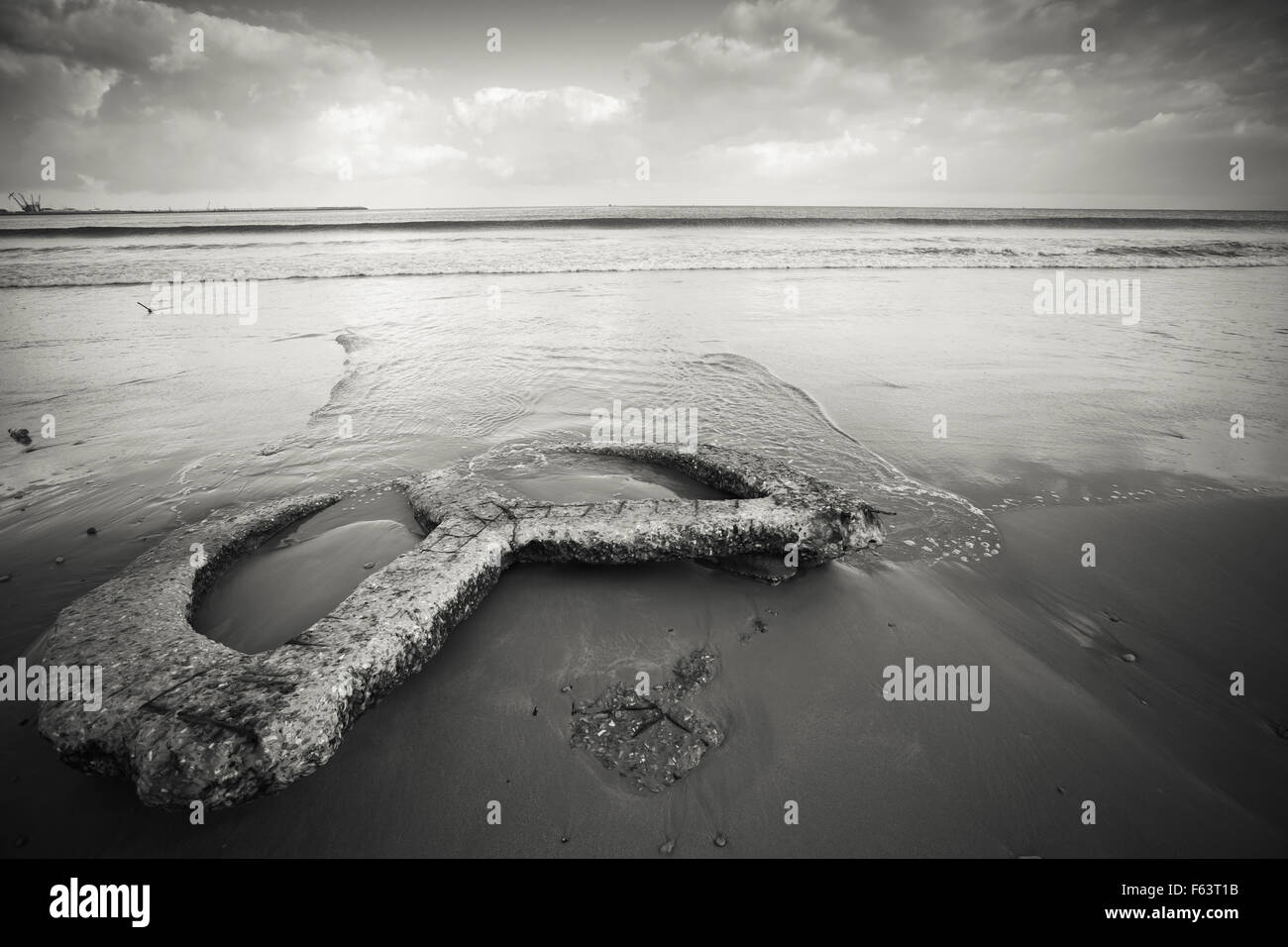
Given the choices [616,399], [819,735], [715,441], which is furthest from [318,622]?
[616,399]

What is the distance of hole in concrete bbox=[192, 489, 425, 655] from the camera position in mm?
3193

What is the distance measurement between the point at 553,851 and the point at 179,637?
223cm

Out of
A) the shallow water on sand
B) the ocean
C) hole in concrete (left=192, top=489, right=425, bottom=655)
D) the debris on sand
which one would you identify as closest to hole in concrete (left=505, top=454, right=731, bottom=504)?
the ocean

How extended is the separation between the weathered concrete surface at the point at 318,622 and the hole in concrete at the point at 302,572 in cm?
12

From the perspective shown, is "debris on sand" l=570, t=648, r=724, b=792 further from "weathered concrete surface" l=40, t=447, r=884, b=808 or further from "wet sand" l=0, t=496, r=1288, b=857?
"weathered concrete surface" l=40, t=447, r=884, b=808

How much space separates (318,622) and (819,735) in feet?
8.71

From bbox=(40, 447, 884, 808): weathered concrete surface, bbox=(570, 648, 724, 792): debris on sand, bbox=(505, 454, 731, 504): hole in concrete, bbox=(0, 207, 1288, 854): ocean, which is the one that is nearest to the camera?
bbox=(40, 447, 884, 808): weathered concrete surface

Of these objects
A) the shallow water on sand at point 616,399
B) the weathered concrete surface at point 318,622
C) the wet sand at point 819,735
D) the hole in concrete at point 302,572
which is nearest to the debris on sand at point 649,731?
the wet sand at point 819,735

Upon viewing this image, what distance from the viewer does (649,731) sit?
8.35 feet

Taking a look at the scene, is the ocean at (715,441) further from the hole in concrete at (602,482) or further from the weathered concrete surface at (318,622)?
the weathered concrete surface at (318,622)

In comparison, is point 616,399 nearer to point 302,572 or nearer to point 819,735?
point 302,572

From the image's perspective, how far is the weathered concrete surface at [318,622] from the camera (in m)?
2.10

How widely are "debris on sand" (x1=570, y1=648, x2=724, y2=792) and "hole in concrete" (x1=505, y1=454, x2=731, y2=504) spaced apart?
2001mm
